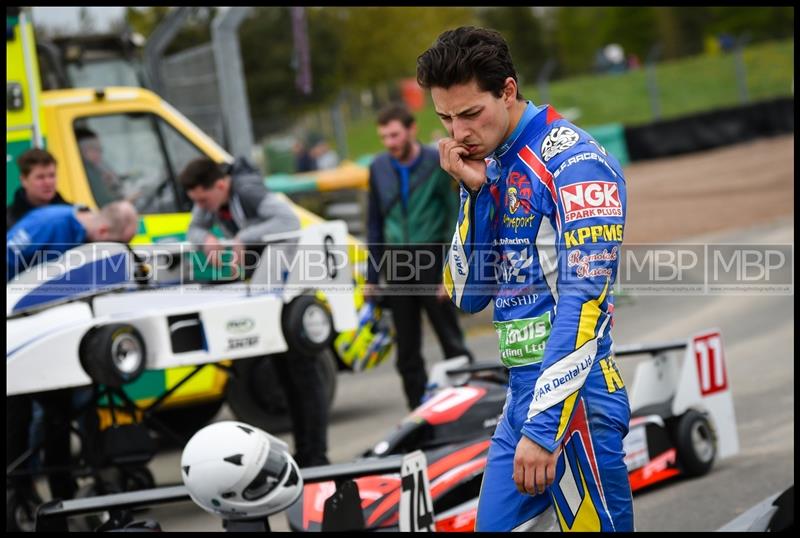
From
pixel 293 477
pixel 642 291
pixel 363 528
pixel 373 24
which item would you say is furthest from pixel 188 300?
pixel 373 24

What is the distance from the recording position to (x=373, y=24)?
190 feet

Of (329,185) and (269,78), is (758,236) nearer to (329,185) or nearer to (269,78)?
(329,185)

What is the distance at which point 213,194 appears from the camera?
7.79 meters

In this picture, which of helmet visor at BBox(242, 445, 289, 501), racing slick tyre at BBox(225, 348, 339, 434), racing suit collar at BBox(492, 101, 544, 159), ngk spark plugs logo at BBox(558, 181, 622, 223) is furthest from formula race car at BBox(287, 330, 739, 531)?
ngk spark plugs logo at BBox(558, 181, 622, 223)

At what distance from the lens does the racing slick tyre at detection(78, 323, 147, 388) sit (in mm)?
6480

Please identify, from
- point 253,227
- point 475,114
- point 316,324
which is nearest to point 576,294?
point 475,114

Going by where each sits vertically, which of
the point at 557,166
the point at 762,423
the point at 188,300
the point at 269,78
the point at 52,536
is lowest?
the point at 762,423

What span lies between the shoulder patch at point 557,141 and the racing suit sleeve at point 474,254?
0.70 feet

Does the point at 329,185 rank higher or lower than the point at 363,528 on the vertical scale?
higher

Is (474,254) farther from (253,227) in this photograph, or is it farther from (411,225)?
(411,225)

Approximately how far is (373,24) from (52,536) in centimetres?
5500

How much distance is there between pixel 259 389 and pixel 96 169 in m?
2.13

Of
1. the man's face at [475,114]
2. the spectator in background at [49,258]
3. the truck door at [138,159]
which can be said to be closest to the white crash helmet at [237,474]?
the man's face at [475,114]

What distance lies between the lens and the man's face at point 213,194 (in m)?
7.78
